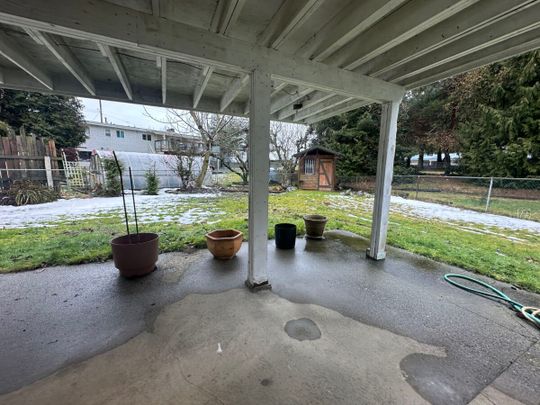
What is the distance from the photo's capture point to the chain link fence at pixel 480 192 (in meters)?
6.98

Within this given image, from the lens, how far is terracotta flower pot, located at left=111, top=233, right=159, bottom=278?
2.74 meters

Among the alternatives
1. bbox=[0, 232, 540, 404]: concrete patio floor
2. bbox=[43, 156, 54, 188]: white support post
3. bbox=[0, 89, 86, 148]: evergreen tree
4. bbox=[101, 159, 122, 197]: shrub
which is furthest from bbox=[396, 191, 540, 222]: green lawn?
bbox=[0, 89, 86, 148]: evergreen tree

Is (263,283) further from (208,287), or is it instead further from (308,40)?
(308,40)

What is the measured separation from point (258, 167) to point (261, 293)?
1408mm

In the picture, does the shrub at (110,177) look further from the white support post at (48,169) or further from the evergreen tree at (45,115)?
the evergreen tree at (45,115)

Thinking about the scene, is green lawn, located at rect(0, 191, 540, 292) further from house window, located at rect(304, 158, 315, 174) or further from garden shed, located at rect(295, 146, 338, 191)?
house window, located at rect(304, 158, 315, 174)

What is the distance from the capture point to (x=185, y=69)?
9.57 ft

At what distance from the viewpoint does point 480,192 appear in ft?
25.8

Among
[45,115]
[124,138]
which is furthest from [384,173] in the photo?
[124,138]

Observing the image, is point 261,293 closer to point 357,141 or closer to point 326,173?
point 326,173

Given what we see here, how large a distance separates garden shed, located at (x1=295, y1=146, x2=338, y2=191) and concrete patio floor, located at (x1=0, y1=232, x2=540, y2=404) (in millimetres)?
10847

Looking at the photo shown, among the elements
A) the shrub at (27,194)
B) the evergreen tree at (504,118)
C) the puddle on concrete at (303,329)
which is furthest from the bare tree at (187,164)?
the evergreen tree at (504,118)

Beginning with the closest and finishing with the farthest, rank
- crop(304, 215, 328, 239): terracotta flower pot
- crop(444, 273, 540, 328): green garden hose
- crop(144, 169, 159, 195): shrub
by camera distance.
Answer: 1. crop(444, 273, 540, 328): green garden hose
2. crop(304, 215, 328, 239): terracotta flower pot
3. crop(144, 169, 159, 195): shrub

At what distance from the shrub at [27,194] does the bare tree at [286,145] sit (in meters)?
10.2
